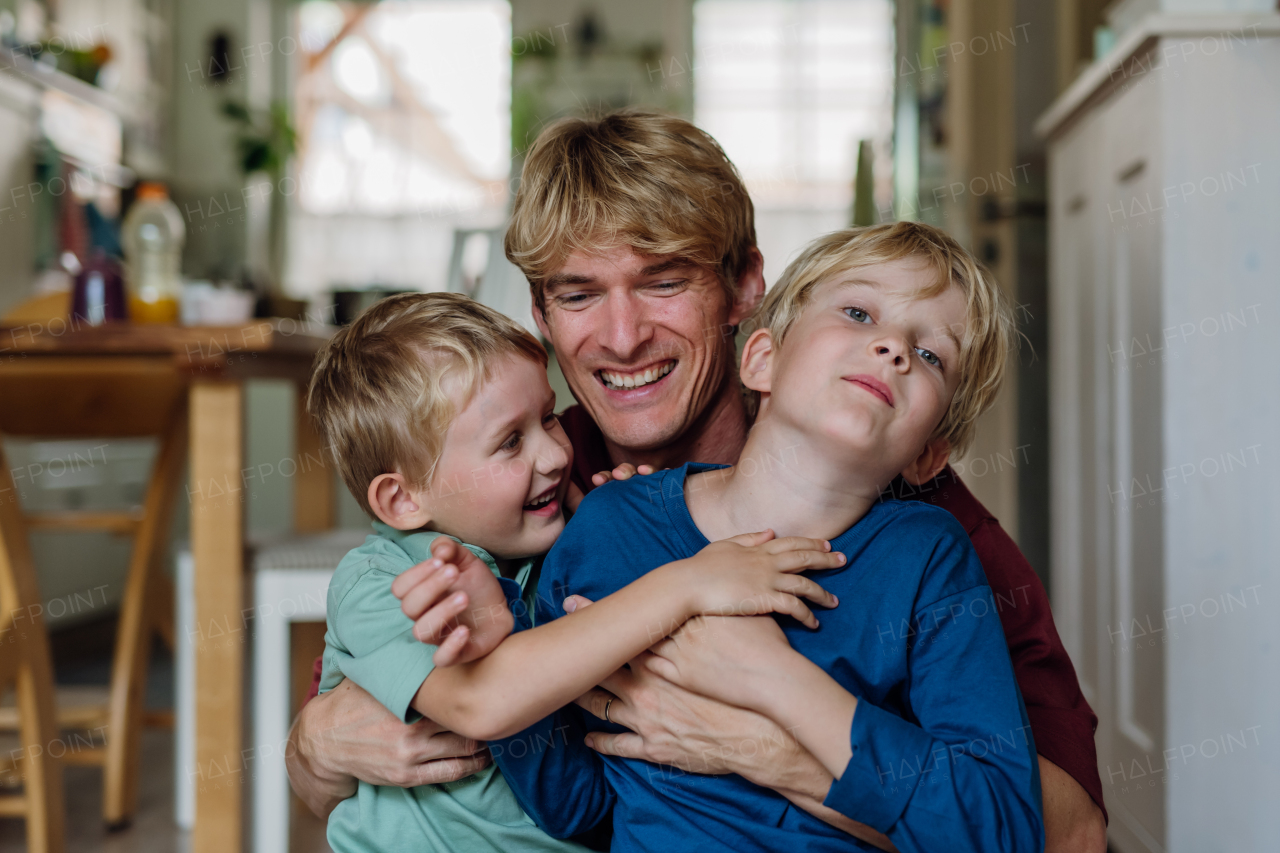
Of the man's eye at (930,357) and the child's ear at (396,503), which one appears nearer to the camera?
the man's eye at (930,357)

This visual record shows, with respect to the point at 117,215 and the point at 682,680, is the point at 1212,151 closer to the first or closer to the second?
the point at 682,680

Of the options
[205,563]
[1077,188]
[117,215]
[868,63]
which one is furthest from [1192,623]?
[117,215]

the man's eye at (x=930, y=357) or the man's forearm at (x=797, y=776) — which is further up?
the man's eye at (x=930, y=357)

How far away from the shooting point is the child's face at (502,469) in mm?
1012

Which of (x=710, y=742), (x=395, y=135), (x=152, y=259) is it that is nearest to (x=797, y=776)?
(x=710, y=742)

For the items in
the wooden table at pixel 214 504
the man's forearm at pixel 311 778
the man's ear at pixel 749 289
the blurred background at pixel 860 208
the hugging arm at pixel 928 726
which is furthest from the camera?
the wooden table at pixel 214 504

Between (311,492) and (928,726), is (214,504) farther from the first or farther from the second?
(928,726)

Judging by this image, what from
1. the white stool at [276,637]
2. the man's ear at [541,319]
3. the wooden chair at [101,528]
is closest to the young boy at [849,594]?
the man's ear at [541,319]

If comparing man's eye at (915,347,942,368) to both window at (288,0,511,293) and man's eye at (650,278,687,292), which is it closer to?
man's eye at (650,278,687,292)

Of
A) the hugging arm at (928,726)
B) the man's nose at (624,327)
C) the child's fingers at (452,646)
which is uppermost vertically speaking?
the man's nose at (624,327)

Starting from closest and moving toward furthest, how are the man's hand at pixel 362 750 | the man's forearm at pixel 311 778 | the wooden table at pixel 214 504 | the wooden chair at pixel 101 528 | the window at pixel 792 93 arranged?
the man's hand at pixel 362 750
the man's forearm at pixel 311 778
the wooden table at pixel 214 504
the wooden chair at pixel 101 528
the window at pixel 792 93

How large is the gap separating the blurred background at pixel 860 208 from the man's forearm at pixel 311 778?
0.71 m

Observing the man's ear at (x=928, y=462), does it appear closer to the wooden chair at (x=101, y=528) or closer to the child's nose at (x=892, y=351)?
the child's nose at (x=892, y=351)

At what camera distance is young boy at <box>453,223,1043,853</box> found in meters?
0.77
